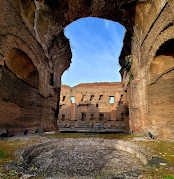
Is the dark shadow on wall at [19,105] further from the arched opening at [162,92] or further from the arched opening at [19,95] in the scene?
the arched opening at [162,92]

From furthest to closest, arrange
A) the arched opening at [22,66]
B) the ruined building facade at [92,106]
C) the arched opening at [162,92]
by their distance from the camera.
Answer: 1. the ruined building facade at [92,106]
2. the arched opening at [22,66]
3. the arched opening at [162,92]

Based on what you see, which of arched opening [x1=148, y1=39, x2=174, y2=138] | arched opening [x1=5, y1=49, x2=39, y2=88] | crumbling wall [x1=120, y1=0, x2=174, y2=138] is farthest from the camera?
arched opening [x1=5, y1=49, x2=39, y2=88]

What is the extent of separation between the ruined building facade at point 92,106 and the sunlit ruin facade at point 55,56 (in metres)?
12.6

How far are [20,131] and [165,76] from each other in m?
7.95

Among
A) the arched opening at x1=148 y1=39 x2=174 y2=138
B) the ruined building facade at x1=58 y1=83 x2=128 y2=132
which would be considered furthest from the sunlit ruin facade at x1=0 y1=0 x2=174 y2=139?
the ruined building facade at x1=58 y1=83 x2=128 y2=132

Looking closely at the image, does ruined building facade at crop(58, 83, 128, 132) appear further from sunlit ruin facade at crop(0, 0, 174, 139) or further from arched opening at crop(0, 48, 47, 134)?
arched opening at crop(0, 48, 47, 134)

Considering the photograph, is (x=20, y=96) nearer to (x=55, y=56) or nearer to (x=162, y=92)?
(x=55, y=56)

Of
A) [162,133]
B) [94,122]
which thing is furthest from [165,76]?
[94,122]

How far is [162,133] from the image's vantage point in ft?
18.9

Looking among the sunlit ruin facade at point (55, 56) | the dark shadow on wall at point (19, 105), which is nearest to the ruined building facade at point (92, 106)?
the sunlit ruin facade at point (55, 56)

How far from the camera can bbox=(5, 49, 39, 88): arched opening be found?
604cm

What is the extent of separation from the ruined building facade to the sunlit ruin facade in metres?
12.6

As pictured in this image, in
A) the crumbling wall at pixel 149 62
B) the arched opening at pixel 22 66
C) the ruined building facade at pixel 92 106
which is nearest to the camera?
the crumbling wall at pixel 149 62

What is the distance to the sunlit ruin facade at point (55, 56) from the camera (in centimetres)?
552
